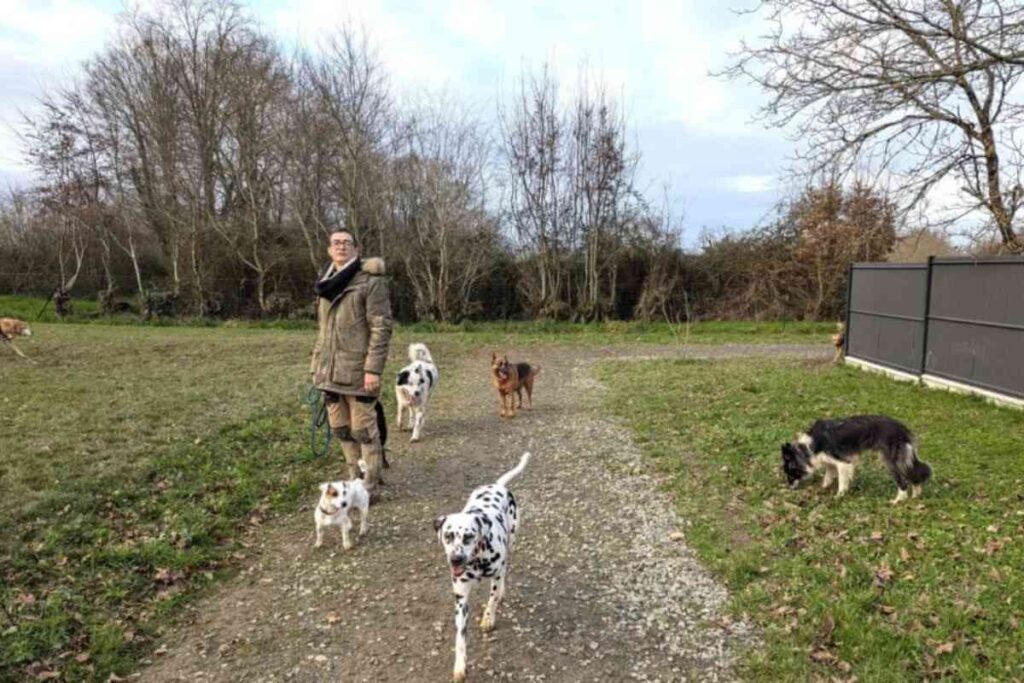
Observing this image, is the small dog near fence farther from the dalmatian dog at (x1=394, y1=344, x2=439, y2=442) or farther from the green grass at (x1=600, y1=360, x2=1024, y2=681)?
the dalmatian dog at (x1=394, y1=344, x2=439, y2=442)

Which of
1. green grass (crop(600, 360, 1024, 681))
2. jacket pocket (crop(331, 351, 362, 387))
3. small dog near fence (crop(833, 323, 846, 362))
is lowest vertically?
green grass (crop(600, 360, 1024, 681))

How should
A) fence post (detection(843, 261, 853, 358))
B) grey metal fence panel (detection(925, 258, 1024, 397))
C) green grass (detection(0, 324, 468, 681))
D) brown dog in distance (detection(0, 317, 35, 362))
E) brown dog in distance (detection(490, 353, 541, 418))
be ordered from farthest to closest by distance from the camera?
1. fence post (detection(843, 261, 853, 358))
2. brown dog in distance (detection(0, 317, 35, 362))
3. brown dog in distance (detection(490, 353, 541, 418))
4. grey metal fence panel (detection(925, 258, 1024, 397))
5. green grass (detection(0, 324, 468, 681))

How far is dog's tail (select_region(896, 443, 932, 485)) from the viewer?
222 inches

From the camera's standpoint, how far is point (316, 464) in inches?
293

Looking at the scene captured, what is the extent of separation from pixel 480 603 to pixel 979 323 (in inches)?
391

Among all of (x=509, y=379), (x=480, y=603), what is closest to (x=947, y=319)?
(x=509, y=379)

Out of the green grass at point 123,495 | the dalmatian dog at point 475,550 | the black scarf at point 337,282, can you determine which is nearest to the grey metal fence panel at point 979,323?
the dalmatian dog at point 475,550

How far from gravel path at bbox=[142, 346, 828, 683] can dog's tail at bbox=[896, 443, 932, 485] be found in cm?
202

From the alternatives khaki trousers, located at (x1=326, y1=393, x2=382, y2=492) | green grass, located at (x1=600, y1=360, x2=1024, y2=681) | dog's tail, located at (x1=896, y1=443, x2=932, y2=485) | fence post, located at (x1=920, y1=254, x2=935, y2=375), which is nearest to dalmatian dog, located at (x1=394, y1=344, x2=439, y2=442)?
khaki trousers, located at (x1=326, y1=393, x2=382, y2=492)

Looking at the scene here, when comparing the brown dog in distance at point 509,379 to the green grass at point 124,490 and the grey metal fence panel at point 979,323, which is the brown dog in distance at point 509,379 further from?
the grey metal fence panel at point 979,323

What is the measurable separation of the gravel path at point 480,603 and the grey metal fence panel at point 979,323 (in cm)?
670

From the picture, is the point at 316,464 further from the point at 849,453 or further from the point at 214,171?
the point at 214,171

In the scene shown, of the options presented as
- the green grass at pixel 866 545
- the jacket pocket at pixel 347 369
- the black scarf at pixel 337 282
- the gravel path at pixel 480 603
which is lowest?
the gravel path at pixel 480 603

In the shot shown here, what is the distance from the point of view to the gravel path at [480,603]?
11.9 ft
